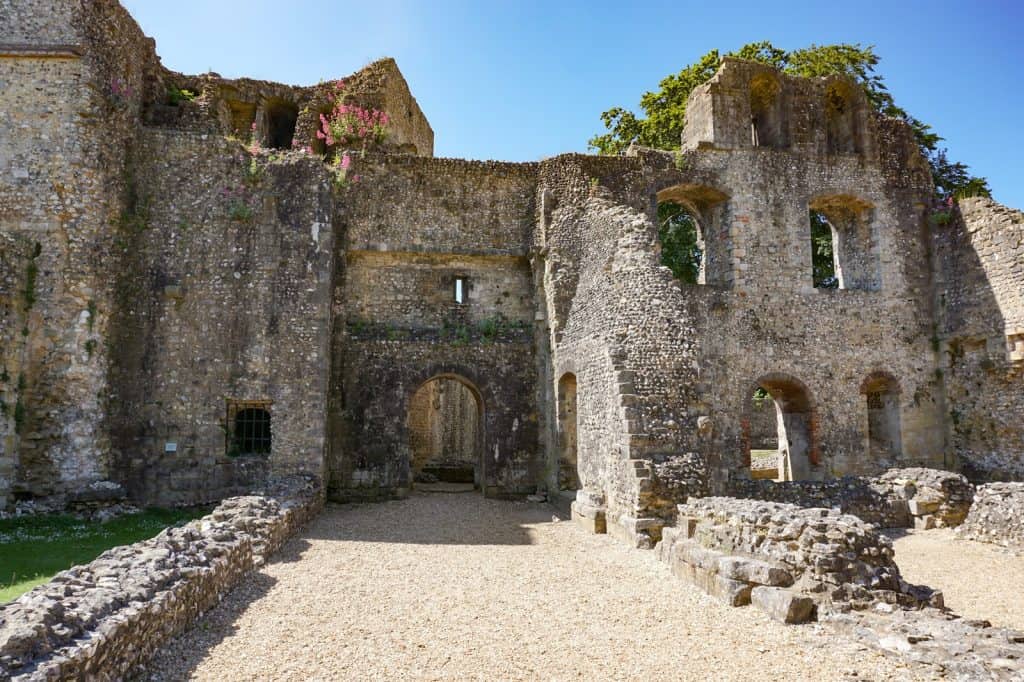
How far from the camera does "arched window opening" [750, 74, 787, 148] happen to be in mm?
16109

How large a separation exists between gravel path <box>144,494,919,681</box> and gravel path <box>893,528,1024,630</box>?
298 centimetres

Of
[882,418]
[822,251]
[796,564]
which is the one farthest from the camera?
[822,251]

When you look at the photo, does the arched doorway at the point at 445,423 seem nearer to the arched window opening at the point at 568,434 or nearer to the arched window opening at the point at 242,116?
the arched window opening at the point at 568,434

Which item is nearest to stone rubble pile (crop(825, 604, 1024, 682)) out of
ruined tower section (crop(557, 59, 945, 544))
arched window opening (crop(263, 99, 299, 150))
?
ruined tower section (crop(557, 59, 945, 544))

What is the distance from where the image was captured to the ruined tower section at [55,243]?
413 inches

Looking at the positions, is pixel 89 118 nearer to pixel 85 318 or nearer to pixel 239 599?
pixel 85 318

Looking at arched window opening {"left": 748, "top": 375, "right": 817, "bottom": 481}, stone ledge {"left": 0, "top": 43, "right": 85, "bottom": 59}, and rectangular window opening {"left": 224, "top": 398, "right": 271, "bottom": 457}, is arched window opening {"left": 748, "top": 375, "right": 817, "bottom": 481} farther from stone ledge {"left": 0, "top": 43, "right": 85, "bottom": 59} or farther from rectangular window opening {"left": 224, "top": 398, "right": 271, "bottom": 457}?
stone ledge {"left": 0, "top": 43, "right": 85, "bottom": 59}

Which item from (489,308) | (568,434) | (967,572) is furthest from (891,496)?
(489,308)

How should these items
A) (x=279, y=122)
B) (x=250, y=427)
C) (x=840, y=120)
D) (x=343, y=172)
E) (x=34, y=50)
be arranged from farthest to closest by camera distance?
1. (x=279, y=122)
2. (x=840, y=120)
3. (x=343, y=172)
4. (x=250, y=427)
5. (x=34, y=50)

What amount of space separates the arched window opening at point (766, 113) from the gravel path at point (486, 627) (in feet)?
38.5

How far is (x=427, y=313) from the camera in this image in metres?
14.5

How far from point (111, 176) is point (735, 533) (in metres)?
11.9

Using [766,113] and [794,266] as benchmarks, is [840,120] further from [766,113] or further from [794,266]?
[794,266]

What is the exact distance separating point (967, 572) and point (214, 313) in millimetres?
12617
